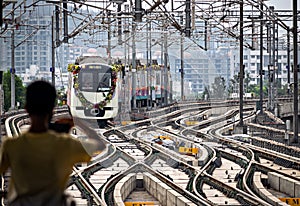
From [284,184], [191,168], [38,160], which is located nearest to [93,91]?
[191,168]

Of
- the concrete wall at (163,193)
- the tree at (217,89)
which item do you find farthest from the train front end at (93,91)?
the tree at (217,89)

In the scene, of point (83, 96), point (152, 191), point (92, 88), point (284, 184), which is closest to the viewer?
point (152, 191)

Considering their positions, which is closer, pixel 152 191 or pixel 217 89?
pixel 152 191

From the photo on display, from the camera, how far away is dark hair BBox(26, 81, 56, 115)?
4.02 metres

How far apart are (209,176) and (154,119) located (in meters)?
16.9

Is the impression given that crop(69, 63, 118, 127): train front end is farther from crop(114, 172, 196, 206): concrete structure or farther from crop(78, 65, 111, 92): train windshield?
crop(114, 172, 196, 206): concrete structure

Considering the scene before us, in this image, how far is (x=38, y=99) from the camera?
159 inches

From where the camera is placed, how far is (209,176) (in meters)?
15.2

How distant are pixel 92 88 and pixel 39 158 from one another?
20998 mm

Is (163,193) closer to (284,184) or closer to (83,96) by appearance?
(284,184)

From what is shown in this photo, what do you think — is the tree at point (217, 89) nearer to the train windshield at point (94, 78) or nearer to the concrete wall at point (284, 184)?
the train windshield at point (94, 78)

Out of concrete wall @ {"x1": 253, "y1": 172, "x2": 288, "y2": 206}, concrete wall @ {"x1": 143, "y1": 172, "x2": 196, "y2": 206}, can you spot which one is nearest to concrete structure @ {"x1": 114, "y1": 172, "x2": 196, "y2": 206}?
concrete wall @ {"x1": 143, "y1": 172, "x2": 196, "y2": 206}

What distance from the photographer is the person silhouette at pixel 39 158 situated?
151 inches

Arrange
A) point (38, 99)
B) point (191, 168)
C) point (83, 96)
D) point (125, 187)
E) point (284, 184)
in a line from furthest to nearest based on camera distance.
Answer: point (83, 96) → point (191, 168) → point (284, 184) → point (125, 187) → point (38, 99)
